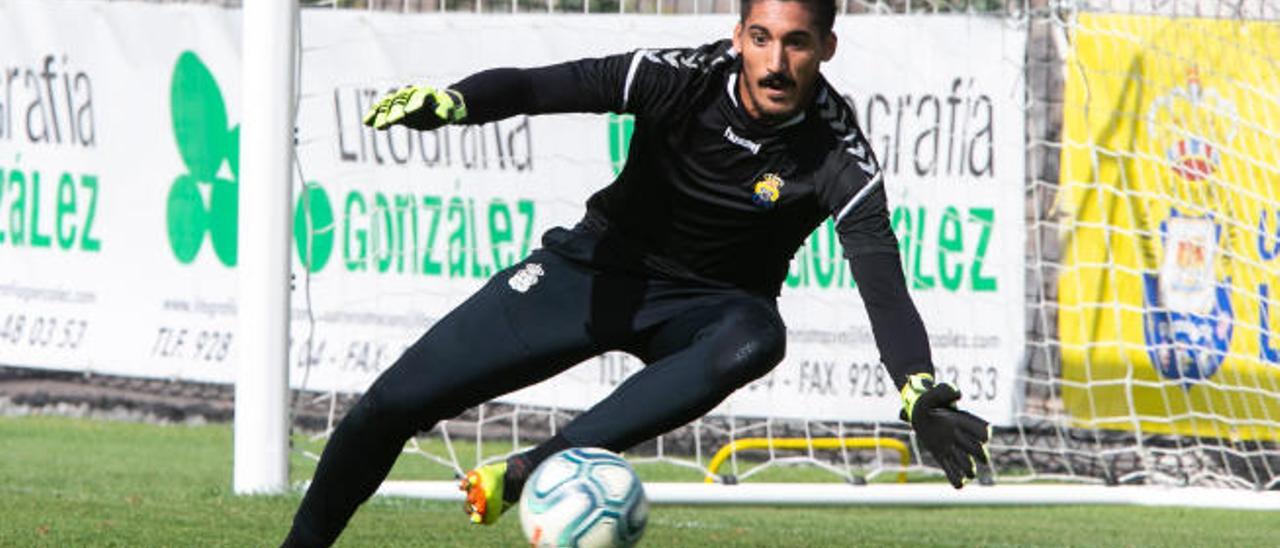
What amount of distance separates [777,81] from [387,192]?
656cm

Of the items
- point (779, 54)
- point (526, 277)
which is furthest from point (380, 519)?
point (779, 54)

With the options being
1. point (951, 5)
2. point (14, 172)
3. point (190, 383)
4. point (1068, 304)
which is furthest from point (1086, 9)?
point (14, 172)

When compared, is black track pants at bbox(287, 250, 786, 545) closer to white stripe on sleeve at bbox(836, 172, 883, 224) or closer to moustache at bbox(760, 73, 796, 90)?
white stripe on sleeve at bbox(836, 172, 883, 224)

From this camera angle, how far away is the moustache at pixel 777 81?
6.09m

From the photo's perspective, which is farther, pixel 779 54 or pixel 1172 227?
pixel 1172 227

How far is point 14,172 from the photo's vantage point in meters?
13.6

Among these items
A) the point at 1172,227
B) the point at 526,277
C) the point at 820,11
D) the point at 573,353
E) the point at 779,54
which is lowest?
the point at 573,353

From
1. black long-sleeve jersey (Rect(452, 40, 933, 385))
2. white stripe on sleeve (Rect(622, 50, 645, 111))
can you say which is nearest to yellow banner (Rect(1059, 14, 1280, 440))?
black long-sleeve jersey (Rect(452, 40, 933, 385))

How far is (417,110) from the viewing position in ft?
18.6

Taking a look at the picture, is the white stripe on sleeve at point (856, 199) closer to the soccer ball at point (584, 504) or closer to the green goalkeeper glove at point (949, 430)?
the green goalkeeper glove at point (949, 430)

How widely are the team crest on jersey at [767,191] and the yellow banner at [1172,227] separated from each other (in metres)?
5.36

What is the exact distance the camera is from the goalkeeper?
6098 millimetres

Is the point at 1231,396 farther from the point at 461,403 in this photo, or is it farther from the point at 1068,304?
the point at 461,403

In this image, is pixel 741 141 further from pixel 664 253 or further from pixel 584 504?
pixel 584 504
